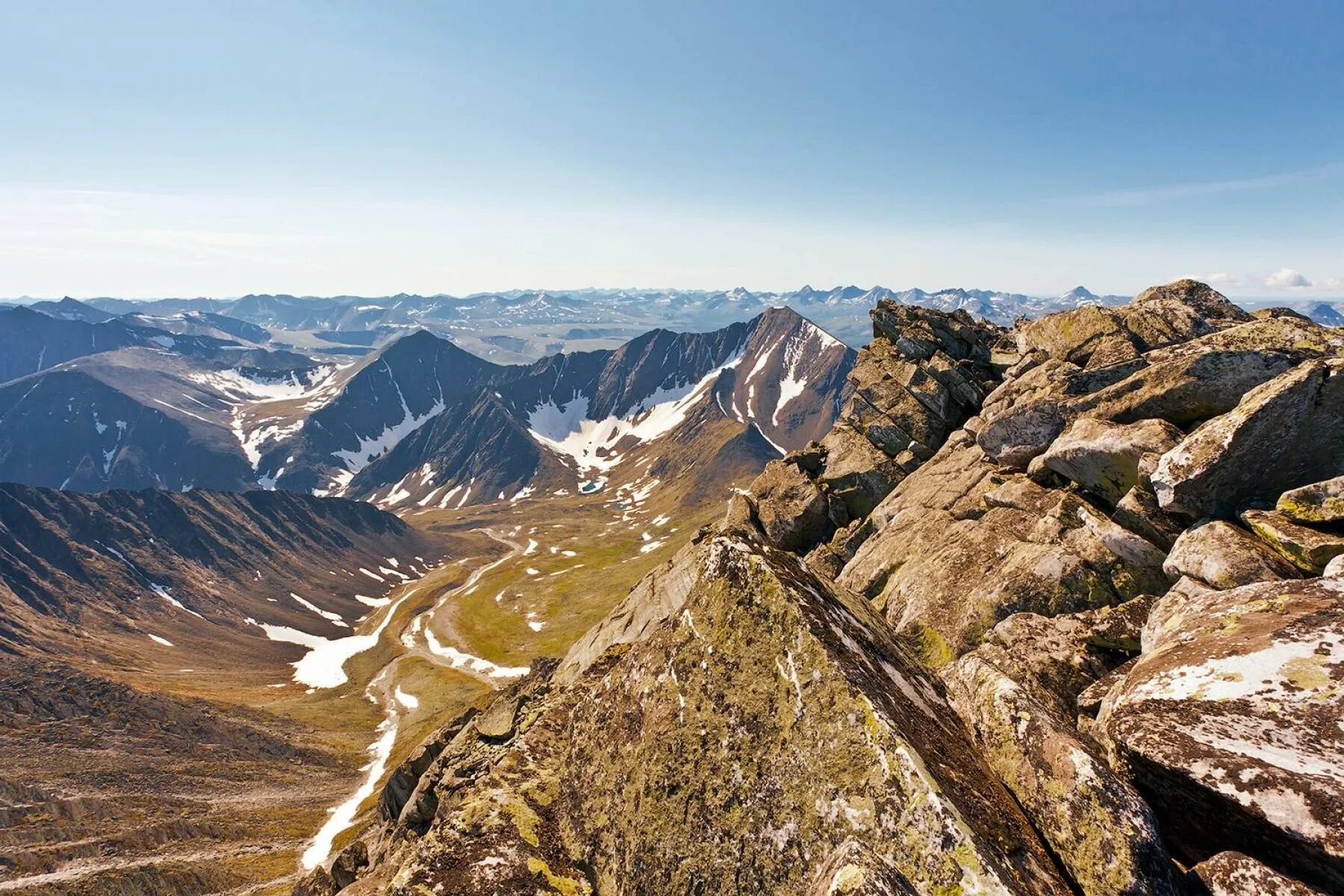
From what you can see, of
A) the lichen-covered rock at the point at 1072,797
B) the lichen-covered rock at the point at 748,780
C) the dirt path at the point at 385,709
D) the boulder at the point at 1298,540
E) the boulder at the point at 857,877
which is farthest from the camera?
the dirt path at the point at 385,709

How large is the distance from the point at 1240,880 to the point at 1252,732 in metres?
2.67

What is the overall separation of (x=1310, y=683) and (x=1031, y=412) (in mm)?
22369

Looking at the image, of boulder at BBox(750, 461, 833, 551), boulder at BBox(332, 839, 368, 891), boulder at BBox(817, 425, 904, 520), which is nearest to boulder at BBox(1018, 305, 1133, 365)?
boulder at BBox(817, 425, 904, 520)

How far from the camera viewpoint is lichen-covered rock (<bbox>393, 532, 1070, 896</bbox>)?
10273mm

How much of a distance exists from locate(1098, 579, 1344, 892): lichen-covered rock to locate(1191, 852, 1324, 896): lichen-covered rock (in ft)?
1.92

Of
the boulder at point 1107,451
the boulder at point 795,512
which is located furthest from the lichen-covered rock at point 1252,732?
the boulder at point 795,512

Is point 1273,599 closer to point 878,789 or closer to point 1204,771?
point 1204,771

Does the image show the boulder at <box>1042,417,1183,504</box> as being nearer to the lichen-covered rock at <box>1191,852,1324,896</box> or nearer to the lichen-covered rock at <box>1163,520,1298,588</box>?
the lichen-covered rock at <box>1163,520,1298,588</box>

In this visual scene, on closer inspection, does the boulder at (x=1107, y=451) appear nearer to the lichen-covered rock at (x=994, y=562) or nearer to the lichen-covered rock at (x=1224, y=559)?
the lichen-covered rock at (x=994, y=562)

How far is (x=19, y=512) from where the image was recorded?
19900 centimetres

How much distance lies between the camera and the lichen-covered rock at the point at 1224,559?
51.2 ft

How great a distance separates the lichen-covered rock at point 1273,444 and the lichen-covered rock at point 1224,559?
5.03 ft

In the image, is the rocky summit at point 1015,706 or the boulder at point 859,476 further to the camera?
the boulder at point 859,476

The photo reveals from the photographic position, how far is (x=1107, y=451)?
2402 cm
